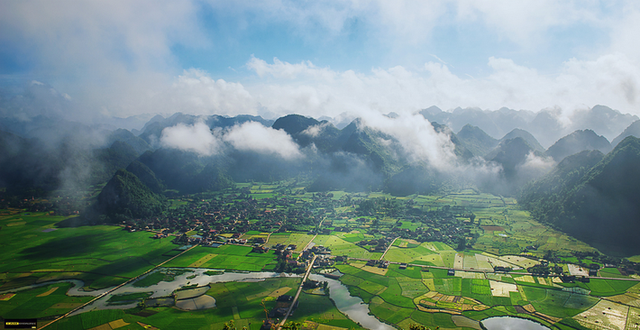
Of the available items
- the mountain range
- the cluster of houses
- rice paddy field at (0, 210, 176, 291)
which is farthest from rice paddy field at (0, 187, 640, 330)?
the mountain range

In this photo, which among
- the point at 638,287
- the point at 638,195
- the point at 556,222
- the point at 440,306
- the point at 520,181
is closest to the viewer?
the point at 440,306

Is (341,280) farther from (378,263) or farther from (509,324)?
(509,324)

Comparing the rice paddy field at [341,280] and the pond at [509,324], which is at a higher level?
the rice paddy field at [341,280]

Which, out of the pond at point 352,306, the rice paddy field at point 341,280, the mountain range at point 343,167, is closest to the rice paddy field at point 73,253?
the rice paddy field at point 341,280

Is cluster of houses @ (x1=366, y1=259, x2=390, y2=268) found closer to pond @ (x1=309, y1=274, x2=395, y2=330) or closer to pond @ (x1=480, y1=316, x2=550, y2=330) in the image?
pond @ (x1=309, y1=274, x2=395, y2=330)

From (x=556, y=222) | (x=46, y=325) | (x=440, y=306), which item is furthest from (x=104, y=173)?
(x=556, y=222)

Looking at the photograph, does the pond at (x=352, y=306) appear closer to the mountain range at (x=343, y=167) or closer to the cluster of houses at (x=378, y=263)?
the cluster of houses at (x=378, y=263)

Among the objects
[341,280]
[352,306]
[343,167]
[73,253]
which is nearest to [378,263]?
[341,280]

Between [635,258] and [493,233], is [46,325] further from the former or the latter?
[635,258]
